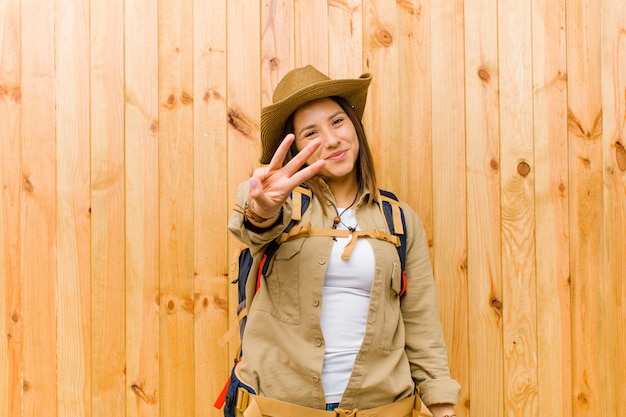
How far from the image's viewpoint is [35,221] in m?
2.03

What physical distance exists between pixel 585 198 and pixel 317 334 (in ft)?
3.94

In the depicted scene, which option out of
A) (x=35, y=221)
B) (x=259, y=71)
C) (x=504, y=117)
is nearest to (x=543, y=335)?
(x=504, y=117)

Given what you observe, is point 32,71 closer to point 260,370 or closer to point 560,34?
point 260,370

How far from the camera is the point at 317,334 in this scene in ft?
4.93

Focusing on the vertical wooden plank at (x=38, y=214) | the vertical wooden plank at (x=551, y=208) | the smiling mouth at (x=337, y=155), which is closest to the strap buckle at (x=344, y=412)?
the smiling mouth at (x=337, y=155)

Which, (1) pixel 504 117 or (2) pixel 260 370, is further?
(1) pixel 504 117

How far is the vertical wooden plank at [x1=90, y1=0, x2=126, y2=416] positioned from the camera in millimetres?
2014

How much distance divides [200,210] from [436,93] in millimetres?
967

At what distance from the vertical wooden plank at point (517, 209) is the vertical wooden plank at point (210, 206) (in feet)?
3.35

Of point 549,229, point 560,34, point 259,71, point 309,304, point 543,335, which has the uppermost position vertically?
point 560,34

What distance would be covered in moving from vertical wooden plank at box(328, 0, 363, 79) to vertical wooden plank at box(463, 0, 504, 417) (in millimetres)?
400

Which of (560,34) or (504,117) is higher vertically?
(560,34)

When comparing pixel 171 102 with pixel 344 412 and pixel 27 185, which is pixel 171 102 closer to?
pixel 27 185

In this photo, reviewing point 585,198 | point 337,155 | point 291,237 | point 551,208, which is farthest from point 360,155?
point 585,198
